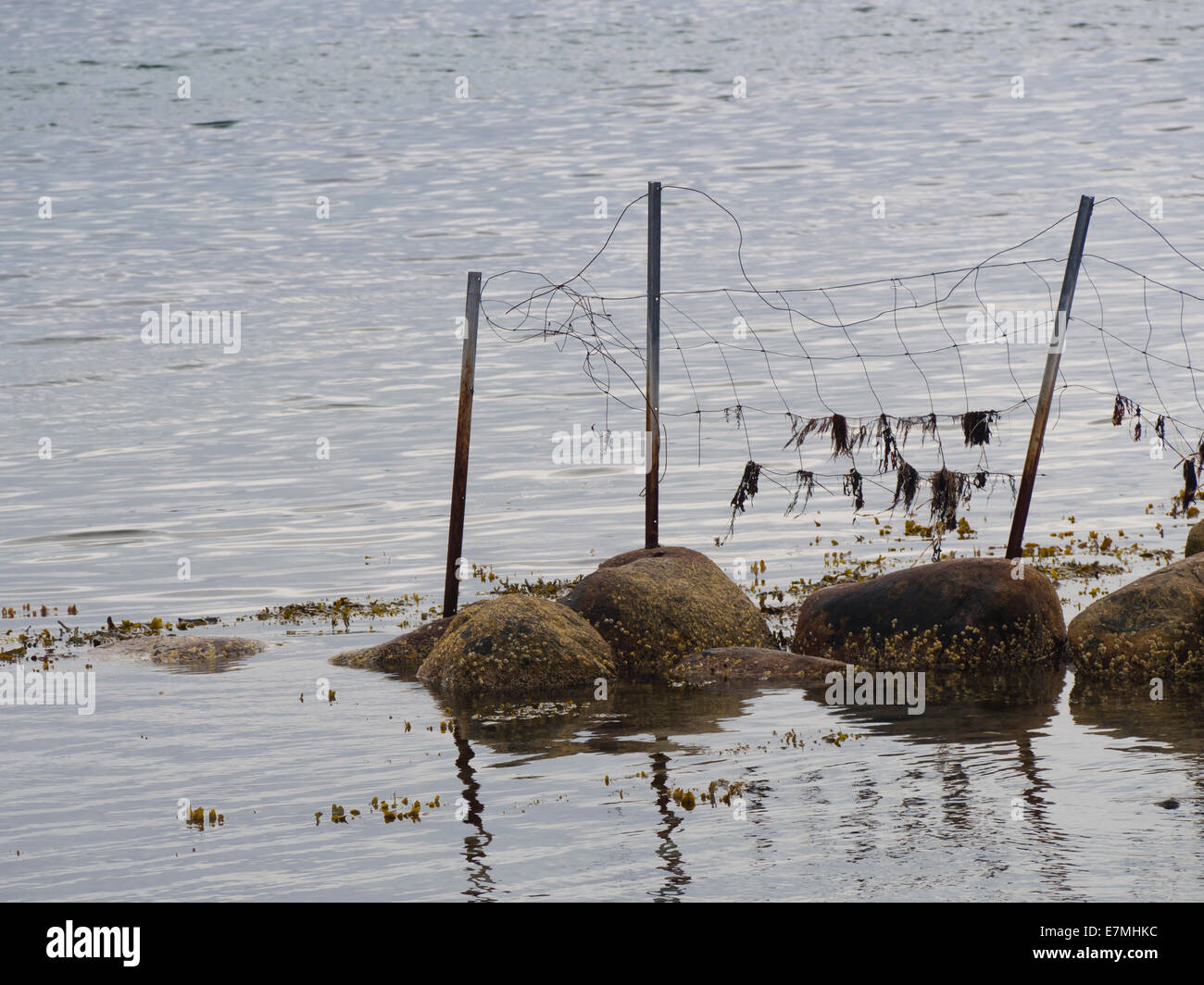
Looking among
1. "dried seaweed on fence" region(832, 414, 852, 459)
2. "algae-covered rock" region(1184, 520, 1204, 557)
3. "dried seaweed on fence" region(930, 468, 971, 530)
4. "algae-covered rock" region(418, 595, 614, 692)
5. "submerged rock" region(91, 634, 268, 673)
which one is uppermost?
"dried seaweed on fence" region(832, 414, 852, 459)

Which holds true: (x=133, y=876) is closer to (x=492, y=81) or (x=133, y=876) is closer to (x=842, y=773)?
(x=842, y=773)

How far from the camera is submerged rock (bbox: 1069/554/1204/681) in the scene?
1553cm

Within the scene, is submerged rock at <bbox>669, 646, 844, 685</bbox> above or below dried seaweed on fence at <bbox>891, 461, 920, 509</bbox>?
below

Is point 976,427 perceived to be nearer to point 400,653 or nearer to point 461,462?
point 461,462

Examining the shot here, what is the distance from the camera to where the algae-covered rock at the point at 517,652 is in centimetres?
1645

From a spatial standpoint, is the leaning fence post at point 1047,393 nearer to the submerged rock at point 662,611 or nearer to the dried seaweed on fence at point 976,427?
the dried seaweed on fence at point 976,427

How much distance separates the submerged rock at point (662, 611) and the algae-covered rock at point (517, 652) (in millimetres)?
398

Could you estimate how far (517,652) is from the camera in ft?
54.2

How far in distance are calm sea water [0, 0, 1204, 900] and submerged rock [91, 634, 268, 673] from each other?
670 mm

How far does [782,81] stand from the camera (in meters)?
123

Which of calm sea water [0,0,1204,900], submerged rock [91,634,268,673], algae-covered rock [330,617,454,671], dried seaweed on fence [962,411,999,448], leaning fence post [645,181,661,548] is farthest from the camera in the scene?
submerged rock [91,634,268,673]

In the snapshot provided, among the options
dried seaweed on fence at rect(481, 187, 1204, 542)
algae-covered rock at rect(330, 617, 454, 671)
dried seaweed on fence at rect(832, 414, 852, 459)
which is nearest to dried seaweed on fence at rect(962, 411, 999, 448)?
dried seaweed on fence at rect(481, 187, 1204, 542)

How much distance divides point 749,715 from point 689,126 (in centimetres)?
9133

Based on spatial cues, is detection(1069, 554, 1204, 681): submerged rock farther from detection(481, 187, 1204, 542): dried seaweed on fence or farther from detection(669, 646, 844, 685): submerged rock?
detection(669, 646, 844, 685): submerged rock
